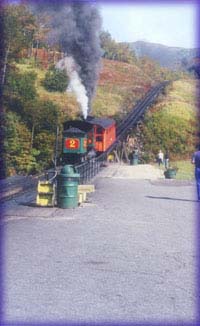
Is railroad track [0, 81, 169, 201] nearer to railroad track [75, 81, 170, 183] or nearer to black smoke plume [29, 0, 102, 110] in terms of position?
railroad track [75, 81, 170, 183]

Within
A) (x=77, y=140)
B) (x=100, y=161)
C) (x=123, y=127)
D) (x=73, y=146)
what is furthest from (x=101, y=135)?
(x=123, y=127)

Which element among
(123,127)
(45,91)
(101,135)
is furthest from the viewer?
(45,91)

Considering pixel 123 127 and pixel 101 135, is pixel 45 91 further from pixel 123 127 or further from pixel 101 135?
pixel 101 135

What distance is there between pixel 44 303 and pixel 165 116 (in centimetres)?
3197

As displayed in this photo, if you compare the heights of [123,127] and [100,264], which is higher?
[123,127]

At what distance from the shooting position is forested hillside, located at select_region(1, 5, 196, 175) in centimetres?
2309

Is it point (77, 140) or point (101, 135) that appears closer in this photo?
point (77, 140)

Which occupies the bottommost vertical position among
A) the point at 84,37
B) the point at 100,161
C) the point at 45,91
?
the point at 100,161

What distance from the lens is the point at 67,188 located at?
32.9ft

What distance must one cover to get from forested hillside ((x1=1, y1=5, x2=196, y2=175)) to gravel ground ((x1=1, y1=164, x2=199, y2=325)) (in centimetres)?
1132

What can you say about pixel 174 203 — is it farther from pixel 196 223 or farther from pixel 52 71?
pixel 52 71

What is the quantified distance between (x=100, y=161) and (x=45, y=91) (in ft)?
53.6

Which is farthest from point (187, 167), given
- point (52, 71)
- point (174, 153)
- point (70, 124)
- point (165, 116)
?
point (52, 71)

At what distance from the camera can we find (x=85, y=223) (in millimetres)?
8391
